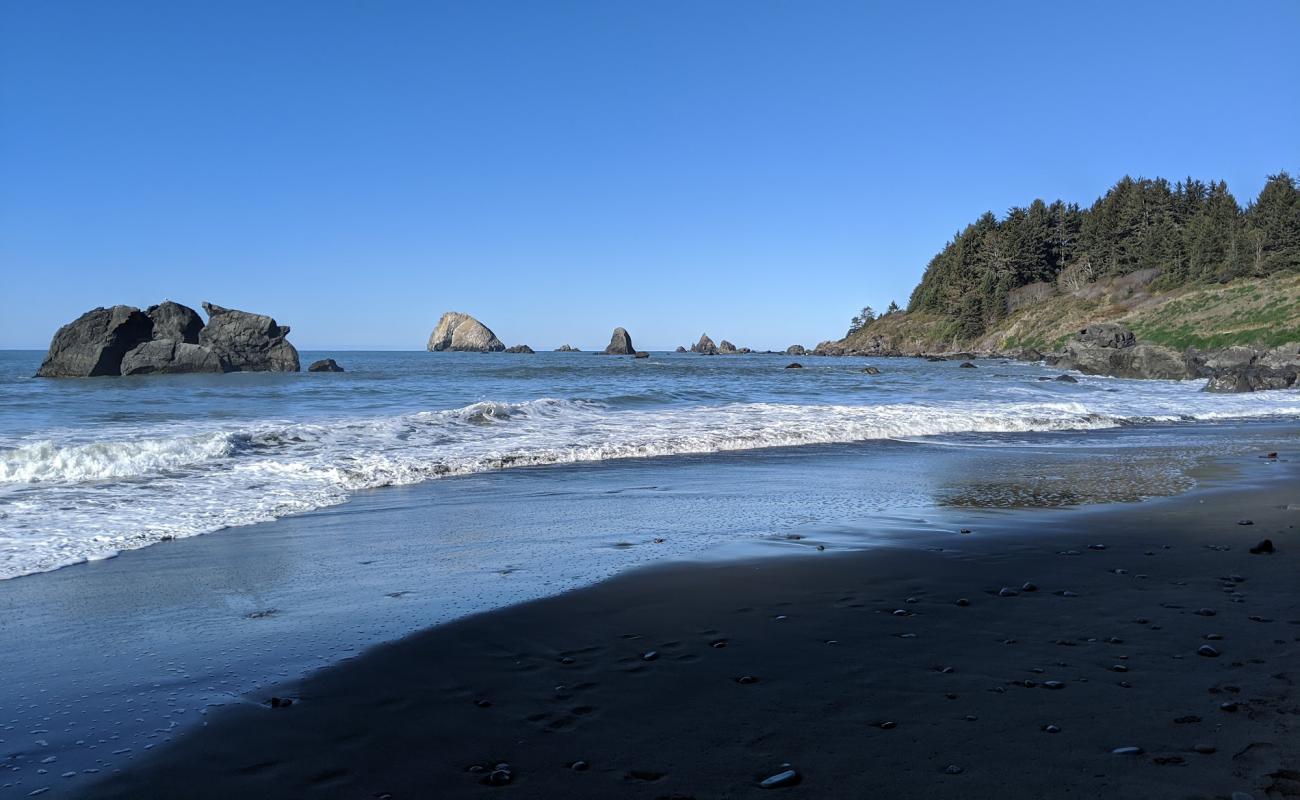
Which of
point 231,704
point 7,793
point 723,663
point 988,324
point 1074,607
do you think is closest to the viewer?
point 7,793

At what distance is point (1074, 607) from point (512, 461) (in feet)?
29.1

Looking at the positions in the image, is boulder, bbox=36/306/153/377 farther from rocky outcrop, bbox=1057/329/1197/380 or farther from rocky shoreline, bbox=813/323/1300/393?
rocky outcrop, bbox=1057/329/1197/380

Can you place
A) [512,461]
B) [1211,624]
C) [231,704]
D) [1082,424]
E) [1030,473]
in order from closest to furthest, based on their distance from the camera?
[231,704] < [1211,624] < [1030,473] < [512,461] < [1082,424]

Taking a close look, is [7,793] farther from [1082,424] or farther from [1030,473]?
[1082,424]

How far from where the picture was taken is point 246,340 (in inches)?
1914

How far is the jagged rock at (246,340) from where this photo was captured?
157ft

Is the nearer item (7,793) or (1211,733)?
(7,793)

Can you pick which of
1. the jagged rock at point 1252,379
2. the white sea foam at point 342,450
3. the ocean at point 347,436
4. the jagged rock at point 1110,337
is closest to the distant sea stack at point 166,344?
the ocean at point 347,436

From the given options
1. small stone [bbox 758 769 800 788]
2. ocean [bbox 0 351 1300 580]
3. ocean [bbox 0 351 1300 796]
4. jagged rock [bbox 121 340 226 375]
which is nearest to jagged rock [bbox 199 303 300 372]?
jagged rock [bbox 121 340 226 375]

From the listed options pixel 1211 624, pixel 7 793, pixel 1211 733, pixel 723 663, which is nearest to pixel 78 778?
pixel 7 793

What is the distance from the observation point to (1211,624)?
4.23 m

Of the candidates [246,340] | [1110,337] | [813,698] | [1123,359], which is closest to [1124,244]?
[1110,337]

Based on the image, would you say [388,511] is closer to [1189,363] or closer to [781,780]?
[781,780]

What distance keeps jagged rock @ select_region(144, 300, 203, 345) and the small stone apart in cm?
5109
